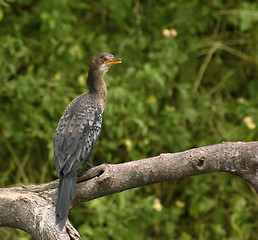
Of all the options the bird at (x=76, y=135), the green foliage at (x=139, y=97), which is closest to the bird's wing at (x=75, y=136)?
the bird at (x=76, y=135)

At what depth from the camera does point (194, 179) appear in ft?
10.5

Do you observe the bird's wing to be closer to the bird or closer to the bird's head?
the bird

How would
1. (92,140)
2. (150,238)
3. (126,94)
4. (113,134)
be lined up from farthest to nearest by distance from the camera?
(150,238) < (113,134) < (126,94) < (92,140)

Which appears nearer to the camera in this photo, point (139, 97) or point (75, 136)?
point (75, 136)

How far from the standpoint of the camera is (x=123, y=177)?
6.06ft

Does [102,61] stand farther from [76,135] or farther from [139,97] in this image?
[139,97]

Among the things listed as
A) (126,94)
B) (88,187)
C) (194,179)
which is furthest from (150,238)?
(88,187)

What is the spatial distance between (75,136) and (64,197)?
280mm

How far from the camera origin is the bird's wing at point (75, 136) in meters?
1.96

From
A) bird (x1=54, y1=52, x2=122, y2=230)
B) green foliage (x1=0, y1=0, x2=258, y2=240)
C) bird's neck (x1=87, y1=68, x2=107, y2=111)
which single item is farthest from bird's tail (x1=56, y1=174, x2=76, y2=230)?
green foliage (x1=0, y1=0, x2=258, y2=240)

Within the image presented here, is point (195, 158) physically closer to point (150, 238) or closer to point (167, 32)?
point (167, 32)

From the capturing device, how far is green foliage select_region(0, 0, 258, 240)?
2.95 metres

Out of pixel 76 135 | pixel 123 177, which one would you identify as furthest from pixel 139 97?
pixel 123 177

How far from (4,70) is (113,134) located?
0.74 m
